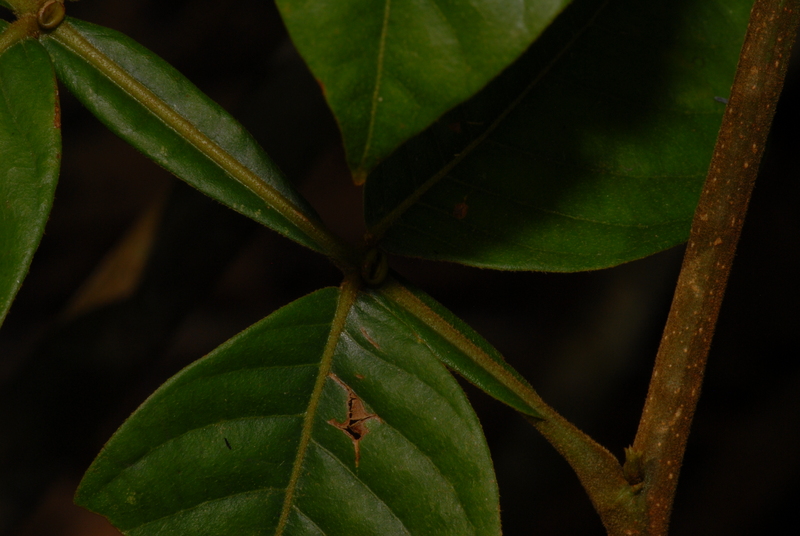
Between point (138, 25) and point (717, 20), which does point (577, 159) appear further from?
point (138, 25)

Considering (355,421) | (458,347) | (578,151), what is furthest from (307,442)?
(578,151)

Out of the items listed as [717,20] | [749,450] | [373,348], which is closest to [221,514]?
[373,348]

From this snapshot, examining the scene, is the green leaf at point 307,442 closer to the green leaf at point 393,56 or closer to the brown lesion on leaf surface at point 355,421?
the brown lesion on leaf surface at point 355,421

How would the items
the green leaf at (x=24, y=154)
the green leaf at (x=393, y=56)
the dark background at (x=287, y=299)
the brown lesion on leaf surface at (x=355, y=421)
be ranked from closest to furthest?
the green leaf at (x=393, y=56) < the green leaf at (x=24, y=154) < the brown lesion on leaf surface at (x=355, y=421) < the dark background at (x=287, y=299)

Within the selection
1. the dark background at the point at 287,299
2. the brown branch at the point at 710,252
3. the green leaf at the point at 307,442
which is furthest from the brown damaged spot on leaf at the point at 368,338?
the dark background at the point at 287,299

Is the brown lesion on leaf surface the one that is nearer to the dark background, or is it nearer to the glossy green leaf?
the glossy green leaf
